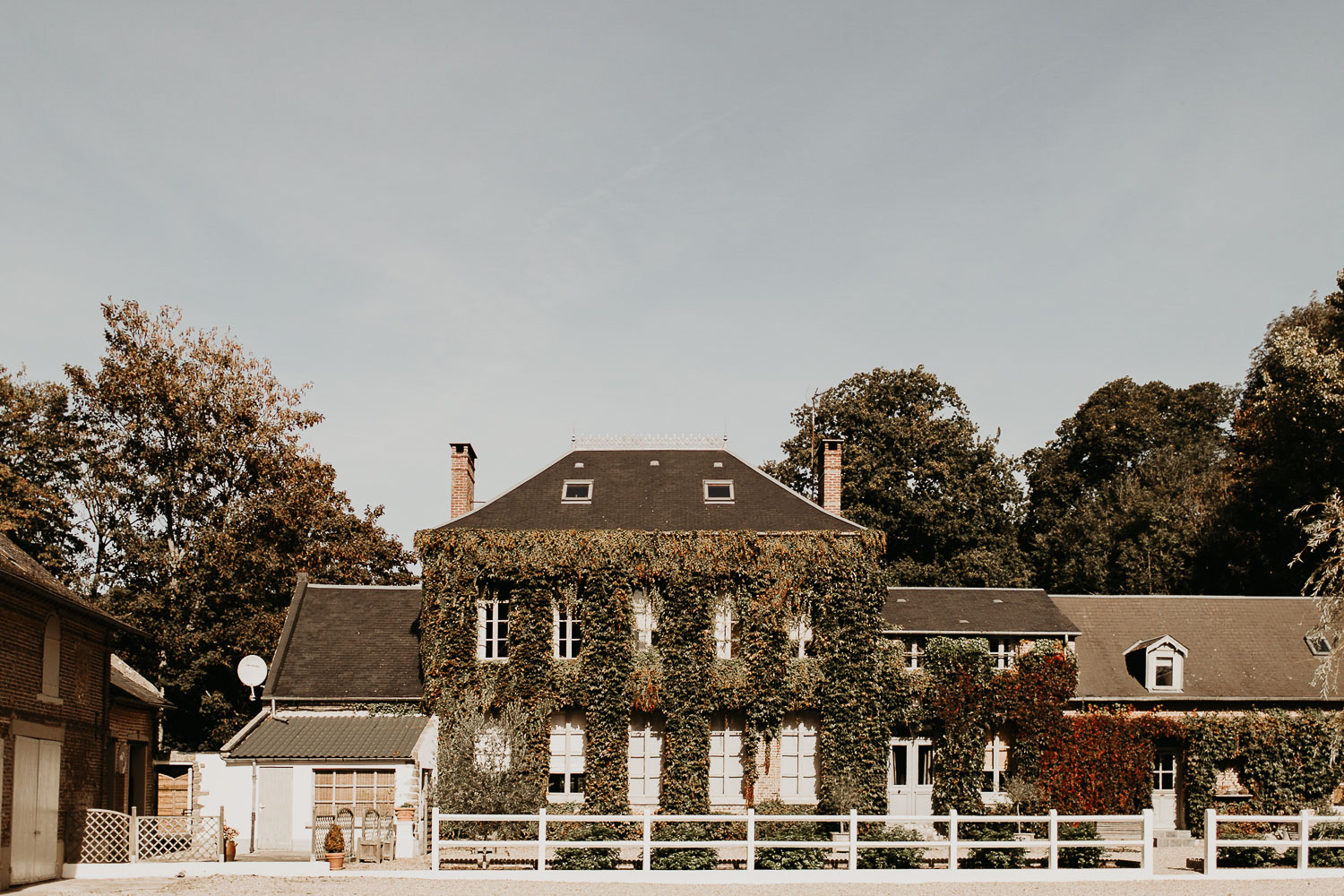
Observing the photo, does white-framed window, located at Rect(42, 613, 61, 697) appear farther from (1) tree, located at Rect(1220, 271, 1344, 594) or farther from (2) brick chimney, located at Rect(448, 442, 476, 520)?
(1) tree, located at Rect(1220, 271, 1344, 594)

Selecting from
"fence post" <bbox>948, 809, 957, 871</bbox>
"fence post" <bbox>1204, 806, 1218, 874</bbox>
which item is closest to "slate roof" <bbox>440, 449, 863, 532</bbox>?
"fence post" <bbox>948, 809, 957, 871</bbox>

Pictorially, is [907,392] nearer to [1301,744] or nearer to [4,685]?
[1301,744]

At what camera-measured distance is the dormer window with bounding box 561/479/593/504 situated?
28328 millimetres

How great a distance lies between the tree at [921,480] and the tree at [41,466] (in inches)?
921

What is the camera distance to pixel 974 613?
92.3ft

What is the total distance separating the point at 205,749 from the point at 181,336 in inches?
456

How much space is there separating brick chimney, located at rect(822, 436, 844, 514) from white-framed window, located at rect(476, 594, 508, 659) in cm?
838

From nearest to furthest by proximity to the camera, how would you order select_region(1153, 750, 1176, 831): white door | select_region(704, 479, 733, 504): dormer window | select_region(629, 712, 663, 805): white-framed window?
1. select_region(629, 712, 663, 805): white-framed window
2. select_region(1153, 750, 1176, 831): white door
3. select_region(704, 479, 733, 504): dormer window

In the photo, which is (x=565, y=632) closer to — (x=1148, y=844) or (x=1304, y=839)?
(x=1148, y=844)

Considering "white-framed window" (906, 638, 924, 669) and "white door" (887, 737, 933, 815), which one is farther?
"white-framed window" (906, 638, 924, 669)

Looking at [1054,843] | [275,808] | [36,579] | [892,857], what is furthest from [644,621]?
[36,579]

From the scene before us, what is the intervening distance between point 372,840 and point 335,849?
2.24 m

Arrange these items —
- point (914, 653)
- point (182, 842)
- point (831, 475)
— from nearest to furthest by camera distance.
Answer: point (182, 842)
point (914, 653)
point (831, 475)

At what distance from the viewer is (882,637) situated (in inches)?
1045
